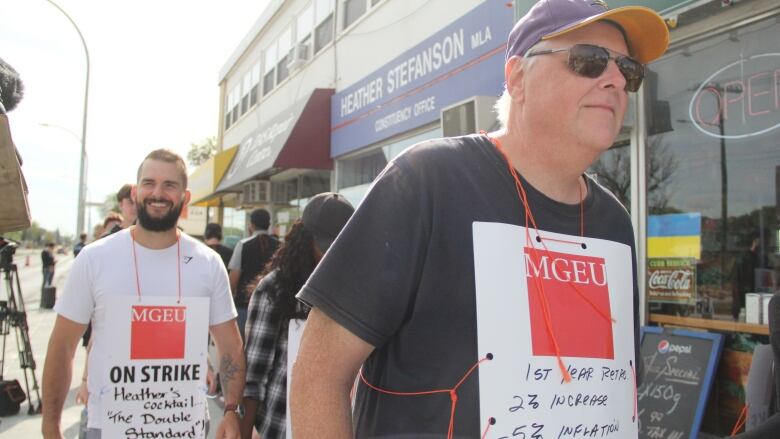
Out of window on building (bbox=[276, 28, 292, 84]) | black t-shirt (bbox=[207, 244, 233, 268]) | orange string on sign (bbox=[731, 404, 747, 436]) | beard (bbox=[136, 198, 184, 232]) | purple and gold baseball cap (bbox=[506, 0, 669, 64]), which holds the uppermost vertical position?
window on building (bbox=[276, 28, 292, 84])

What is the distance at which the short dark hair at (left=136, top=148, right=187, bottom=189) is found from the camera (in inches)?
125

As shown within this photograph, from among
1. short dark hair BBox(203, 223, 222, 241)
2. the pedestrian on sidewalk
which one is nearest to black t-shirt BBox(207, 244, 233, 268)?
short dark hair BBox(203, 223, 222, 241)

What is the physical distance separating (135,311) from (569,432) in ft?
6.90

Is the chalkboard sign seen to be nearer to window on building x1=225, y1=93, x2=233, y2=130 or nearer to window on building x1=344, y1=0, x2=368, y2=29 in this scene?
window on building x1=344, y1=0, x2=368, y2=29

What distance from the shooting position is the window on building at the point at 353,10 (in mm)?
10147

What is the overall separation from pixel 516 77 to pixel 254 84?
16.1 m

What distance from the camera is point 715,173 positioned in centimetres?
420

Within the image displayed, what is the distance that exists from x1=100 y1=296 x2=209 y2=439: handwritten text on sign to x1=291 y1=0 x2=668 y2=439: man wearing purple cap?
1695mm

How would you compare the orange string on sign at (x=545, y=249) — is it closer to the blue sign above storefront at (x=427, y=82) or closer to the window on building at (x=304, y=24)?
the blue sign above storefront at (x=427, y=82)

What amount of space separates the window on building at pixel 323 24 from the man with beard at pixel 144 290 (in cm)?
884

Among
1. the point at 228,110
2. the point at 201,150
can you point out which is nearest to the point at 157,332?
the point at 228,110

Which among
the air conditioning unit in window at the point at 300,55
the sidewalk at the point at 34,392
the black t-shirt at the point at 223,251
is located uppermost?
the air conditioning unit in window at the point at 300,55

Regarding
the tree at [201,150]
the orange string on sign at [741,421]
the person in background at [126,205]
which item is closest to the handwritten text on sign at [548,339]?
the orange string on sign at [741,421]

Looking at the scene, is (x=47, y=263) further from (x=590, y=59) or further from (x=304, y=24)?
(x=590, y=59)
